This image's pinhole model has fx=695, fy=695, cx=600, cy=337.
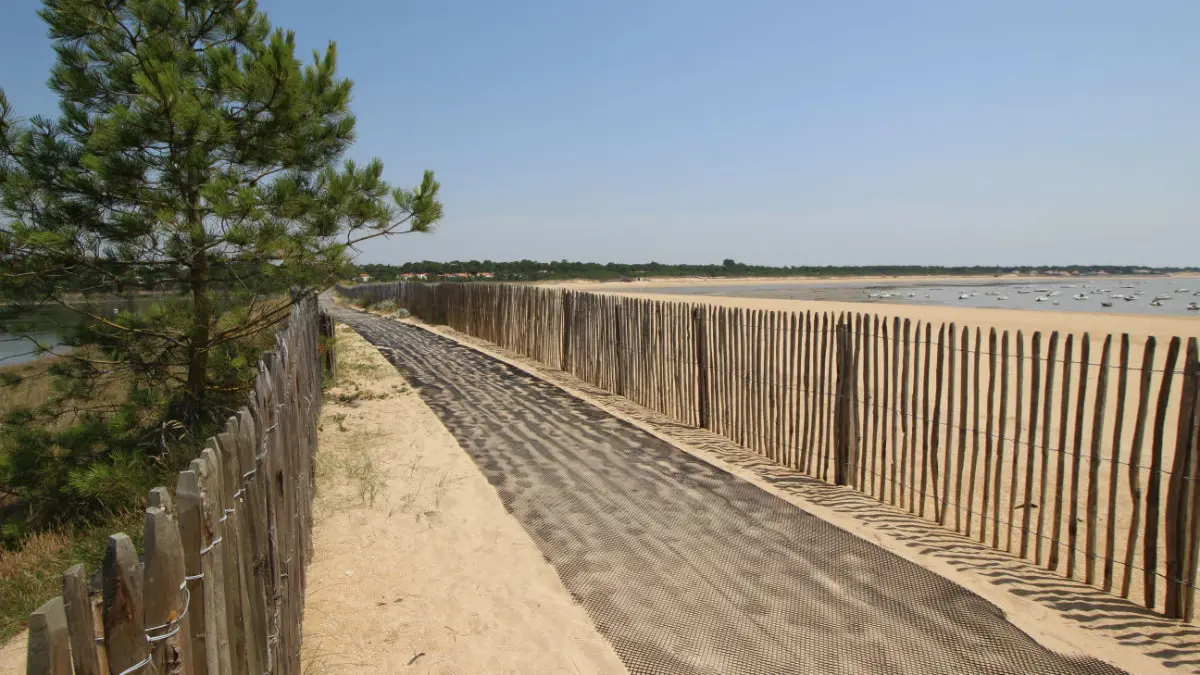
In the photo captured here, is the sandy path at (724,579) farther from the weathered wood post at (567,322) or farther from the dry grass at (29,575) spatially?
the weathered wood post at (567,322)

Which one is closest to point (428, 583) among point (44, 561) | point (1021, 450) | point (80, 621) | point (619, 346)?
point (80, 621)

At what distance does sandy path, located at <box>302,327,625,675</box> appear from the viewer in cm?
321

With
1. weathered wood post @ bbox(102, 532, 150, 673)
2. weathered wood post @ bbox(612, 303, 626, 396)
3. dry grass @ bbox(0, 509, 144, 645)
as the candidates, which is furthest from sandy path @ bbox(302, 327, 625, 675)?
weathered wood post @ bbox(612, 303, 626, 396)

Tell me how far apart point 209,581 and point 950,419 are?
4.56m

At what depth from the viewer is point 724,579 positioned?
3.89 m

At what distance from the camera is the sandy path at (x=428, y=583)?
321 centimetres

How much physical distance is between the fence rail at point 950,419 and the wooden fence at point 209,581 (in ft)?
12.7

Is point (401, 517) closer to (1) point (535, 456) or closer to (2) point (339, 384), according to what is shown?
(1) point (535, 456)

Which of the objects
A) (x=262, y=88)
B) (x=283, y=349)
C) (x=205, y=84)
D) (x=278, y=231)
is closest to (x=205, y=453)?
(x=283, y=349)

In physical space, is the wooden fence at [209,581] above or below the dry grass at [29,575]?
above

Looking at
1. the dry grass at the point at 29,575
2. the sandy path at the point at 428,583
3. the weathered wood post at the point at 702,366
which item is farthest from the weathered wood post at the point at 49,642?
the weathered wood post at the point at 702,366

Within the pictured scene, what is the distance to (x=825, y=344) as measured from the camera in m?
5.96

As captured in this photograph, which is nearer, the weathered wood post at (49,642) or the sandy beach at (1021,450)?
the weathered wood post at (49,642)

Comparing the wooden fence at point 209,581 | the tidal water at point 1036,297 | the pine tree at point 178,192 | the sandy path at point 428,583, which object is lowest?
the sandy path at point 428,583
